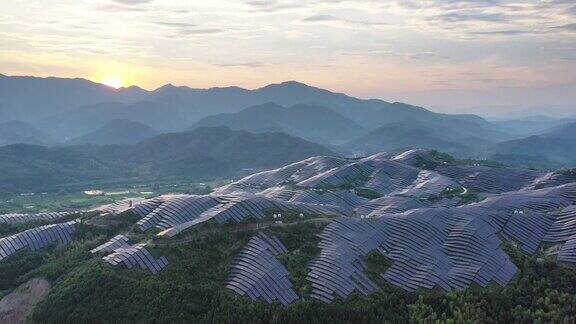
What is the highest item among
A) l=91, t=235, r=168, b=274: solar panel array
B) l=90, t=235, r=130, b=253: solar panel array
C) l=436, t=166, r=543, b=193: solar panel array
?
l=91, t=235, r=168, b=274: solar panel array

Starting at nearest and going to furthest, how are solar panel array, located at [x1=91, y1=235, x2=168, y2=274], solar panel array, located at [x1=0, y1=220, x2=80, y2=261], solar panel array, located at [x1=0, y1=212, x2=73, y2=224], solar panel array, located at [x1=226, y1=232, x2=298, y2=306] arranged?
solar panel array, located at [x1=226, y1=232, x2=298, y2=306] < solar panel array, located at [x1=91, y1=235, x2=168, y2=274] < solar panel array, located at [x1=0, y1=220, x2=80, y2=261] < solar panel array, located at [x1=0, y1=212, x2=73, y2=224]

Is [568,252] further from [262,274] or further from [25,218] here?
[25,218]

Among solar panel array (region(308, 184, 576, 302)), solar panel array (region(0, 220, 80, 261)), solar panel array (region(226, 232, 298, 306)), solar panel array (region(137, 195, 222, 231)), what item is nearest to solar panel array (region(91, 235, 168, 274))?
solar panel array (region(137, 195, 222, 231))

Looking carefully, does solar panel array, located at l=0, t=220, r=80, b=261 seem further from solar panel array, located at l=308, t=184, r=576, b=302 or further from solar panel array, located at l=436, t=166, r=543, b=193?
solar panel array, located at l=436, t=166, r=543, b=193

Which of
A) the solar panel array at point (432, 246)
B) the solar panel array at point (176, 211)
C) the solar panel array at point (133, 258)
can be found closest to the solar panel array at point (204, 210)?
the solar panel array at point (176, 211)

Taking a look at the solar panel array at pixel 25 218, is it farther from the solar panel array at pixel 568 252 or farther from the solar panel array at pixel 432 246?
the solar panel array at pixel 568 252

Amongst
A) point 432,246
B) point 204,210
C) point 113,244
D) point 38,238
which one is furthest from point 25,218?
point 432,246
